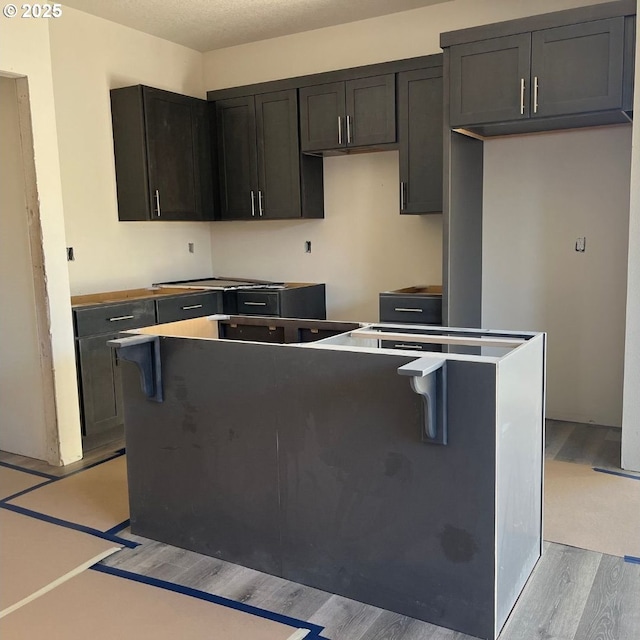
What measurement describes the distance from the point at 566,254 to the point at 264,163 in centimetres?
230

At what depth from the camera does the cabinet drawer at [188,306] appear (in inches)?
177

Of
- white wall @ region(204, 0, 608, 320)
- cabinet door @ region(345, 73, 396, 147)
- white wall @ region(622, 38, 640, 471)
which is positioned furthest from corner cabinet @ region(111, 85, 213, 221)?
white wall @ region(622, 38, 640, 471)

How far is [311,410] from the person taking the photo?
91.1 inches

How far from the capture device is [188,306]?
184 inches

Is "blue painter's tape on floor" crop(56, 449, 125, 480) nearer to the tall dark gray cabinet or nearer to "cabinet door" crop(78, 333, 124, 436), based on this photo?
"cabinet door" crop(78, 333, 124, 436)

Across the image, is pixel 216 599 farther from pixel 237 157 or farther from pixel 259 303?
pixel 237 157

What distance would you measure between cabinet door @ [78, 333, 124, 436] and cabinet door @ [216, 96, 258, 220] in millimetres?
1575

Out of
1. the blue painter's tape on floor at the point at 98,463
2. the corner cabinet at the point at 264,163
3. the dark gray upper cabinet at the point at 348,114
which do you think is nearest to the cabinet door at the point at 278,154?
the corner cabinet at the point at 264,163

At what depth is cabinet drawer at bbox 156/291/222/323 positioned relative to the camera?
177 inches

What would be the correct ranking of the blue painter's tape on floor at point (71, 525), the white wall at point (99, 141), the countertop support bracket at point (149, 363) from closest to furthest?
the countertop support bracket at point (149, 363), the blue painter's tape on floor at point (71, 525), the white wall at point (99, 141)

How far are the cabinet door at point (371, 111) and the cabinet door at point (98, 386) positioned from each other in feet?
7.03

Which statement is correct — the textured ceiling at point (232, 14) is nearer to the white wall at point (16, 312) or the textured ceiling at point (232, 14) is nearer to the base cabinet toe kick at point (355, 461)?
the white wall at point (16, 312)

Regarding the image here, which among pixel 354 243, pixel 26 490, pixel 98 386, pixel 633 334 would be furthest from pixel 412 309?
pixel 26 490

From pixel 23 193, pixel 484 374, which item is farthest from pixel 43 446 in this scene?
pixel 484 374
